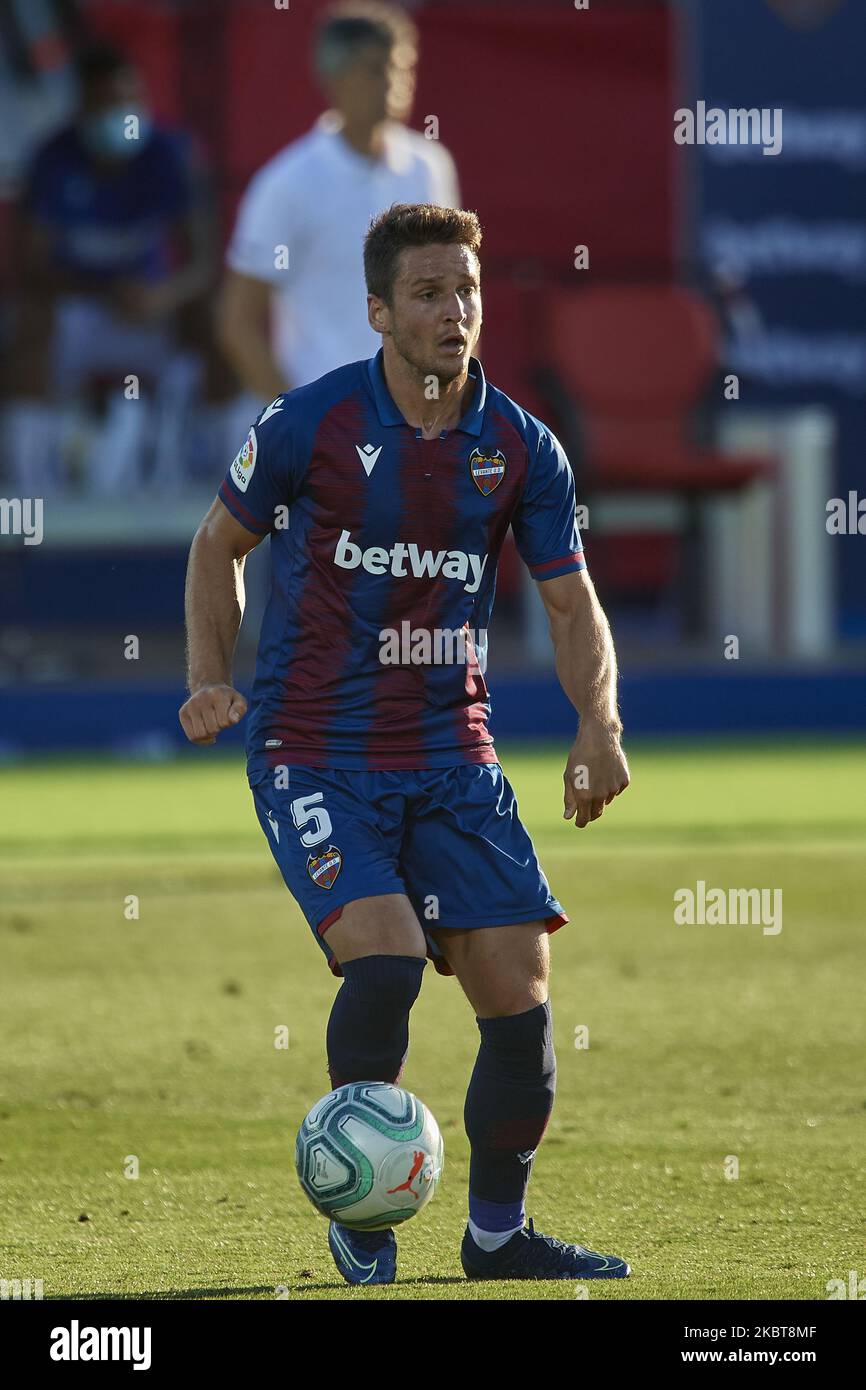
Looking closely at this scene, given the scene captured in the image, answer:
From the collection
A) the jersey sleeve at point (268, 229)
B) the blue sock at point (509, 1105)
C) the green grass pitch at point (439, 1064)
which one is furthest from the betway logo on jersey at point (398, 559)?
the jersey sleeve at point (268, 229)

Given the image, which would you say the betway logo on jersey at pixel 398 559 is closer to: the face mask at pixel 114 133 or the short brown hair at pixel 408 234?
the short brown hair at pixel 408 234

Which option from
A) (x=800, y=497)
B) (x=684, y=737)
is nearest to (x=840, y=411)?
(x=800, y=497)

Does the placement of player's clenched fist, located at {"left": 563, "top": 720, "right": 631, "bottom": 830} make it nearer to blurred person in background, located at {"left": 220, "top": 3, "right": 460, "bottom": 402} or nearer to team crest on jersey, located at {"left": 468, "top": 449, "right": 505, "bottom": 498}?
team crest on jersey, located at {"left": 468, "top": 449, "right": 505, "bottom": 498}

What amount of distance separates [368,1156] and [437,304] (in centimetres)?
151

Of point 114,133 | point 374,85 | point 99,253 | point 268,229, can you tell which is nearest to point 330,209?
point 268,229

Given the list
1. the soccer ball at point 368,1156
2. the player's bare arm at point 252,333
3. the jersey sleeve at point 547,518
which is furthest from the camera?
the player's bare arm at point 252,333

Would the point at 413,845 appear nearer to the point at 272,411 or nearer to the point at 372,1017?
the point at 372,1017

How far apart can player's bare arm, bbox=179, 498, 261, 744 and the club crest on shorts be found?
0.30 metres

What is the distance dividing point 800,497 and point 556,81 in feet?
14.5

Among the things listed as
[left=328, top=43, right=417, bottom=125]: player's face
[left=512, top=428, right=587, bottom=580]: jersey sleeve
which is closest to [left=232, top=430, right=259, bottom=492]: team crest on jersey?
[left=512, top=428, right=587, bottom=580]: jersey sleeve

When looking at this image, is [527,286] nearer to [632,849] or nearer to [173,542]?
[173,542]

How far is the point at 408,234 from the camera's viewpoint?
14.9 ft

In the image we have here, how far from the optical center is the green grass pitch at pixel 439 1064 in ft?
14.8

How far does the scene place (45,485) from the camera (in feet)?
48.0
